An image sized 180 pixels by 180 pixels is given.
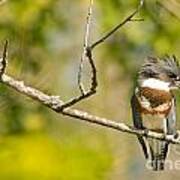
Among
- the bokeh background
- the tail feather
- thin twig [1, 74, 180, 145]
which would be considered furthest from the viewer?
the bokeh background

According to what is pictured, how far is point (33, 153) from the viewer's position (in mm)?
2262

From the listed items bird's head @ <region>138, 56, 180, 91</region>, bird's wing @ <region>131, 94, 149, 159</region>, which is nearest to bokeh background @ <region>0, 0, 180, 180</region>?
bird's wing @ <region>131, 94, 149, 159</region>

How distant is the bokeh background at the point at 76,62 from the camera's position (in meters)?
3.53

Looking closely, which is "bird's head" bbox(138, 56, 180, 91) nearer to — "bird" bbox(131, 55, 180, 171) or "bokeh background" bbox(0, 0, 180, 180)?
"bird" bbox(131, 55, 180, 171)

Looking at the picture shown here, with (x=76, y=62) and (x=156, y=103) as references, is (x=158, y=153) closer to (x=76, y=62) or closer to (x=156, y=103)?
(x=156, y=103)

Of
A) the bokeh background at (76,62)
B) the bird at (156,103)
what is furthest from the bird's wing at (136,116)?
the bokeh background at (76,62)

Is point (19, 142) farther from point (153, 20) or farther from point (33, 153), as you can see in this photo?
point (153, 20)

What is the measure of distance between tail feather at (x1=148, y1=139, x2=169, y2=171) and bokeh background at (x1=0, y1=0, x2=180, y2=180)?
0.16m

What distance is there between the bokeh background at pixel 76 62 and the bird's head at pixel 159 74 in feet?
0.95

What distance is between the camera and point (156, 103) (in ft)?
7.96

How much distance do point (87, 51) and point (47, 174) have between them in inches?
12.3

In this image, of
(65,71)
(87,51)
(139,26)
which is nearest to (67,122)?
(65,71)

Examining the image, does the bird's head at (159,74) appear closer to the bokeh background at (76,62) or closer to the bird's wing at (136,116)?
the bird's wing at (136,116)

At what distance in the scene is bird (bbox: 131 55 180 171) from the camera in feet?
7.67
